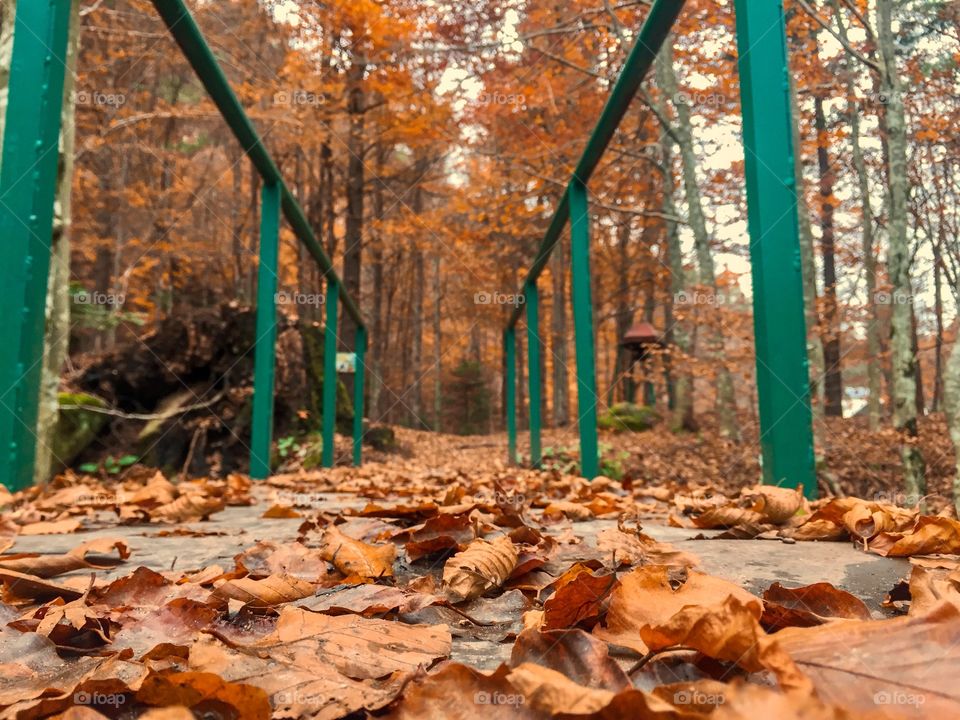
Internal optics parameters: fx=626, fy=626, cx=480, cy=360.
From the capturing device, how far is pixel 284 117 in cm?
920

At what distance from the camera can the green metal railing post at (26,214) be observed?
2.16 meters

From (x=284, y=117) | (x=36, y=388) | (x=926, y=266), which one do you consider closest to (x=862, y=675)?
(x=36, y=388)

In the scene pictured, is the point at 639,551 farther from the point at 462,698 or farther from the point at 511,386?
the point at 511,386

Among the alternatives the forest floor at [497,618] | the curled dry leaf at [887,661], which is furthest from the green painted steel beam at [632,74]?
the curled dry leaf at [887,661]

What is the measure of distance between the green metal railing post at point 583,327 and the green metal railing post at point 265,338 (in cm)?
185

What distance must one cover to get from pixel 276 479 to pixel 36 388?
1650mm

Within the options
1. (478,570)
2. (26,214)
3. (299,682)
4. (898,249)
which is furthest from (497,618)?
(898,249)

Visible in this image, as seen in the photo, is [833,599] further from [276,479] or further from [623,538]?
[276,479]

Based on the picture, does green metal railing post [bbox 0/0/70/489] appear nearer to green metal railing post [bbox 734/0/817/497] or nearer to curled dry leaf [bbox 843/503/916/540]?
green metal railing post [bbox 734/0/817/497]

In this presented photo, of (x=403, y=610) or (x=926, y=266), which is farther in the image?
(x=926, y=266)

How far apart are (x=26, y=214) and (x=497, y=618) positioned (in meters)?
2.28

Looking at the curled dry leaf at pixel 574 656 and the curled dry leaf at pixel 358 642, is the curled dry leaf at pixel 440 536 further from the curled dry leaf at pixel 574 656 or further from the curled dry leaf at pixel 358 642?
the curled dry leaf at pixel 574 656

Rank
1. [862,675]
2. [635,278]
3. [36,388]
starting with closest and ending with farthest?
[862,675] < [36,388] < [635,278]

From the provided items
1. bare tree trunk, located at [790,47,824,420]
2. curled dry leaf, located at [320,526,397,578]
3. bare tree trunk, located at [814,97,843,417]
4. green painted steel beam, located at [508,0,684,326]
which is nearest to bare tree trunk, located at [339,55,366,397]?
bare tree trunk, located at [790,47,824,420]
